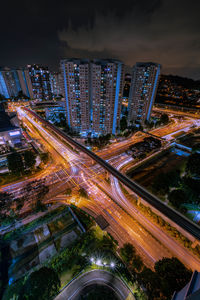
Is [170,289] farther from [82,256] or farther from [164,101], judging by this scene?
[164,101]

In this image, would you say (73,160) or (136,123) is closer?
(73,160)

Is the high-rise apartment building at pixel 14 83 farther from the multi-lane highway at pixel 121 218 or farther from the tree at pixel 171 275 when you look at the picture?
the tree at pixel 171 275

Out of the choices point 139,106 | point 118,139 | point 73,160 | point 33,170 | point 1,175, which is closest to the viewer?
point 1,175

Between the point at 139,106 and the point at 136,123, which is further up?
the point at 139,106

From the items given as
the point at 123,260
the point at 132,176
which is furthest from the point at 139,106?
the point at 123,260

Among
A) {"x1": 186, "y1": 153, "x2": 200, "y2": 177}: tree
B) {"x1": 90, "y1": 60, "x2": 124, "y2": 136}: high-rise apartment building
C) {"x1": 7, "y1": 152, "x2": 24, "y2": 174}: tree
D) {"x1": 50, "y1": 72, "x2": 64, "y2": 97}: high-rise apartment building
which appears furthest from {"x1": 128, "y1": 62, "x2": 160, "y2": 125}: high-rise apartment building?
{"x1": 50, "y1": 72, "x2": 64, "y2": 97}: high-rise apartment building

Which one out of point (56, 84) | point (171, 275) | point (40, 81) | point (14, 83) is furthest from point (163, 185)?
point (14, 83)
